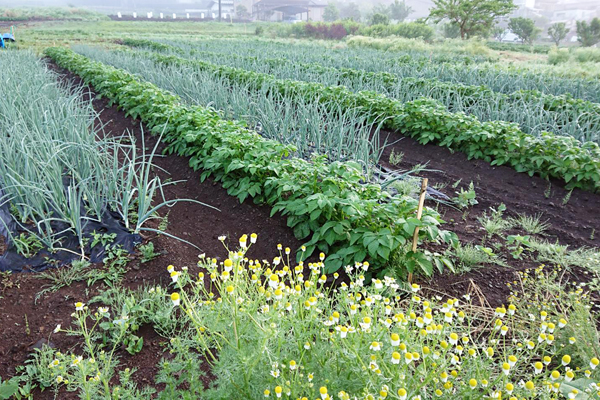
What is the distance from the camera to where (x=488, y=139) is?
4258 millimetres

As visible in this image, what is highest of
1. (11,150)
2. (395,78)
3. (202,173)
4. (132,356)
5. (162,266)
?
(395,78)

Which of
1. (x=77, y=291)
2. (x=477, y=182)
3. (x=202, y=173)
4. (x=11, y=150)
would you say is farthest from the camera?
(x=477, y=182)

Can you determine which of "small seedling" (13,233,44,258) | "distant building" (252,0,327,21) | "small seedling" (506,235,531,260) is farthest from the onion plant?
"distant building" (252,0,327,21)

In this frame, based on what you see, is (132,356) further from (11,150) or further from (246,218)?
(11,150)

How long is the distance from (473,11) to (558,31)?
22.2 metres

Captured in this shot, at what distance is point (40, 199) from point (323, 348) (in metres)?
2.21

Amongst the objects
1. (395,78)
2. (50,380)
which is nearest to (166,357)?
(50,380)

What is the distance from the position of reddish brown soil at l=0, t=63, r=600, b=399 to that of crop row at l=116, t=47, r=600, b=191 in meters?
0.13

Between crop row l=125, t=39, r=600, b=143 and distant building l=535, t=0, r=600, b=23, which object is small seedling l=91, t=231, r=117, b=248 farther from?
distant building l=535, t=0, r=600, b=23

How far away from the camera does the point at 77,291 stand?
2242 mm

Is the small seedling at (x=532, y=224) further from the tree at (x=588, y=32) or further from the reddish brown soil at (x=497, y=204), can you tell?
the tree at (x=588, y=32)

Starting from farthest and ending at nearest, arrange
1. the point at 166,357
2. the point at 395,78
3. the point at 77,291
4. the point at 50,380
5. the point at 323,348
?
the point at 395,78
the point at 77,291
the point at 166,357
the point at 50,380
the point at 323,348

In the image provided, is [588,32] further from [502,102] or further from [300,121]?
[300,121]

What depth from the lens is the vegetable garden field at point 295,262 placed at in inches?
49.5
